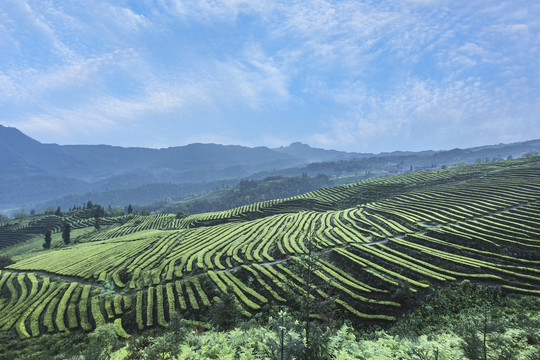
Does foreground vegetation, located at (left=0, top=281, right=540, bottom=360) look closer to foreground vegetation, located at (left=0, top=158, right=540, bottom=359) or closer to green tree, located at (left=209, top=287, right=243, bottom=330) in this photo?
foreground vegetation, located at (left=0, top=158, right=540, bottom=359)

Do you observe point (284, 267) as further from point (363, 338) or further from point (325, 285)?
point (363, 338)

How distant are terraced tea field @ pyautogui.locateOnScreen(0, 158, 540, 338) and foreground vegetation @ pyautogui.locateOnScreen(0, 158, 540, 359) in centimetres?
25

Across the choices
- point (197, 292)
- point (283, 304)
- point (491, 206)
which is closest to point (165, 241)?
point (197, 292)

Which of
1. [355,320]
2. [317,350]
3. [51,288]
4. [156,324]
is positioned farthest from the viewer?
[51,288]

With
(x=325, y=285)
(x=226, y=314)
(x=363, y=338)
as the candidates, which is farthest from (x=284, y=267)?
(x=363, y=338)

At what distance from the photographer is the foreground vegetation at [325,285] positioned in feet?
62.7

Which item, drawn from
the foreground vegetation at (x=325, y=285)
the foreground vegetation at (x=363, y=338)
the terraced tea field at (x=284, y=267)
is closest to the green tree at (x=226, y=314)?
the foreground vegetation at (x=325, y=285)

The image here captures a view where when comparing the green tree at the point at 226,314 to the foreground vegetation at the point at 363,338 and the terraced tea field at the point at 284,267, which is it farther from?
the terraced tea field at the point at 284,267

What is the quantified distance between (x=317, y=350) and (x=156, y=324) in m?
30.2

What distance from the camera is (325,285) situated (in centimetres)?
3669

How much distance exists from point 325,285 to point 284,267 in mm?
10366

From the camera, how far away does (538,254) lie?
39531 mm

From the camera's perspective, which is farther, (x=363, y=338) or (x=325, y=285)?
(x=325, y=285)

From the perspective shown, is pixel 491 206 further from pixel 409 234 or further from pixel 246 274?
pixel 246 274
